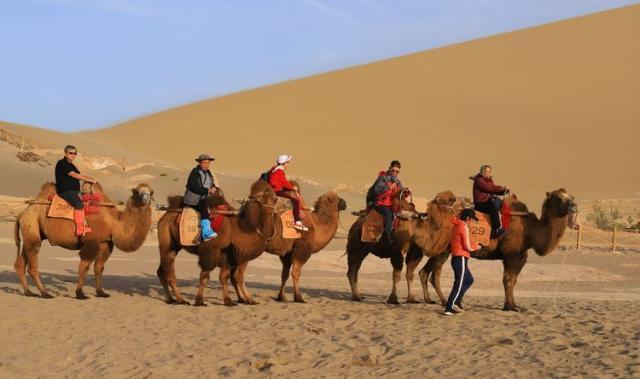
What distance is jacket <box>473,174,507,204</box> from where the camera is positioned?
520 inches

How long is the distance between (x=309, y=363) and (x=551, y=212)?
5.45m

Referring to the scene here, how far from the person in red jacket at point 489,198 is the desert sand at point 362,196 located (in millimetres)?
1249

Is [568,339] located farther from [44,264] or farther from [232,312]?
[44,264]

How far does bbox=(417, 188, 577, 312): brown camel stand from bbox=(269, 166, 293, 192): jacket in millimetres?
3107

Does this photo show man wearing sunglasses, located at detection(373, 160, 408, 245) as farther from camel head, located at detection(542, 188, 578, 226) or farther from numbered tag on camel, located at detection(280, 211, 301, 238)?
camel head, located at detection(542, 188, 578, 226)

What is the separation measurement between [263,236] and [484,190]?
337 centimetres

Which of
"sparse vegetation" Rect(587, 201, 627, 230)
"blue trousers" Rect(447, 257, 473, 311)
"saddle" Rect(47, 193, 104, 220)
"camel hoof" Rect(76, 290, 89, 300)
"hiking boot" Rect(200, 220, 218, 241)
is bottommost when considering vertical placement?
"camel hoof" Rect(76, 290, 89, 300)

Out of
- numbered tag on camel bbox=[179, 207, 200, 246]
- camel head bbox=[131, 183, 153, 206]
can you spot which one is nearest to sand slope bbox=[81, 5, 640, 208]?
camel head bbox=[131, 183, 153, 206]

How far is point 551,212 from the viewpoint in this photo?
1338 centimetres

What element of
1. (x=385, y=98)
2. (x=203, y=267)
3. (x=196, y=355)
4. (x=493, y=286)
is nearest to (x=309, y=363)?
(x=196, y=355)

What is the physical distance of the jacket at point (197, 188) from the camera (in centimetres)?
1362

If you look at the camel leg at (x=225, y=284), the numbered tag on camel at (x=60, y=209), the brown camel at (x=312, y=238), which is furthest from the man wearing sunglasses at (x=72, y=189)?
the brown camel at (x=312, y=238)

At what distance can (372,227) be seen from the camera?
1440cm

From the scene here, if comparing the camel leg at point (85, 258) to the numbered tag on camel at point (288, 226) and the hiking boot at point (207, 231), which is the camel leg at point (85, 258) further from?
the numbered tag on camel at point (288, 226)
